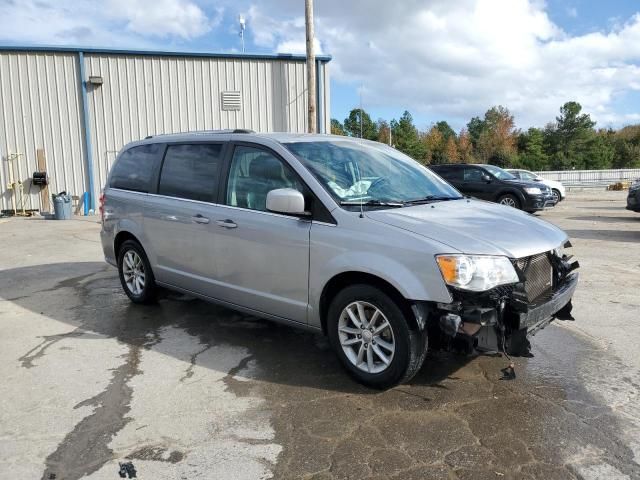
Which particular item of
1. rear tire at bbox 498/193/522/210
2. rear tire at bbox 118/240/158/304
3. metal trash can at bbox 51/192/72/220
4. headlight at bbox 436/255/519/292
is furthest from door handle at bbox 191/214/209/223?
rear tire at bbox 498/193/522/210

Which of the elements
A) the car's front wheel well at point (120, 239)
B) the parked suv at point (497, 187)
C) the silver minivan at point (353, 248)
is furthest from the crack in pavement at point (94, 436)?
the parked suv at point (497, 187)

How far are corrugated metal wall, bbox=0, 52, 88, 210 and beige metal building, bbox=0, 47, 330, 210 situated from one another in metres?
0.03

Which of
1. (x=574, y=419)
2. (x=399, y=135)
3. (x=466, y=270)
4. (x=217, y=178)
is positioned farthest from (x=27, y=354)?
(x=399, y=135)

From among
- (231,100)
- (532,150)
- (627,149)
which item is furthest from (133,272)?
(627,149)

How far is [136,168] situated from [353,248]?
340 cm

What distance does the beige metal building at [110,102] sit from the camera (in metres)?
16.8

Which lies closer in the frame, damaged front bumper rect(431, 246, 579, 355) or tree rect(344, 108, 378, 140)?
damaged front bumper rect(431, 246, 579, 355)

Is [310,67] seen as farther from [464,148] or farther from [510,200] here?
[464,148]

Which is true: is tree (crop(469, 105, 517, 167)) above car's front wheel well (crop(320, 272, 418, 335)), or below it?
above

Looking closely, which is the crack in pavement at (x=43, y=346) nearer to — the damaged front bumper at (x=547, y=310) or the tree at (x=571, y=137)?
the damaged front bumper at (x=547, y=310)

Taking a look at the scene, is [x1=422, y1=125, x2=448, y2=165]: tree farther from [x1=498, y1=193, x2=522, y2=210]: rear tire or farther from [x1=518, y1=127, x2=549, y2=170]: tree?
[x1=498, y1=193, x2=522, y2=210]: rear tire

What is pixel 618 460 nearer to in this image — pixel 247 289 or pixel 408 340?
pixel 408 340

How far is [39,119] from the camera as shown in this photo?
1695 cm

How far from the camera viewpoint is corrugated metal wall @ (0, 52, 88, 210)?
656 inches
